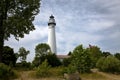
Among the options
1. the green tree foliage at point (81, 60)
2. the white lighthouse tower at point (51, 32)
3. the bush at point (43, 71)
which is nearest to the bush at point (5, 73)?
the bush at point (43, 71)

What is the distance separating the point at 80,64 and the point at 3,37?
418 inches

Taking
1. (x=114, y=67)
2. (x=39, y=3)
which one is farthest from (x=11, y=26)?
(x=114, y=67)

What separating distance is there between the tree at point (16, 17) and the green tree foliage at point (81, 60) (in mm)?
7043

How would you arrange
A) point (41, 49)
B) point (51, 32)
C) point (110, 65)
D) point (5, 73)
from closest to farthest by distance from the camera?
point (5, 73) < point (110, 65) < point (41, 49) < point (51, 32)

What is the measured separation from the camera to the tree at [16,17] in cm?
3606

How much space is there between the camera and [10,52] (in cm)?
4144

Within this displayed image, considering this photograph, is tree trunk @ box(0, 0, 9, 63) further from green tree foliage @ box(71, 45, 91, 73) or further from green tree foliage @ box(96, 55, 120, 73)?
green tree foliage @ box(96, 55, 120, 73)

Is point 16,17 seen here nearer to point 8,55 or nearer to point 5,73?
point 8,55

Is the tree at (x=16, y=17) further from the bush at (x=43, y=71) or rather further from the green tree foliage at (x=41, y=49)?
the green tree foliage at (x=41, y=49)

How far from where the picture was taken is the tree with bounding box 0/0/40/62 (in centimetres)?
3606

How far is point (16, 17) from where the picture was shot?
121 ft

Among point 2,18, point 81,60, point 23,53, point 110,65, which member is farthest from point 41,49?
point 81,60

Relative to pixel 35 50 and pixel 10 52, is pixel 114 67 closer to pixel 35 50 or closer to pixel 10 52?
pixel 10 52

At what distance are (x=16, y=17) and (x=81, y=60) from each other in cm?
1026
